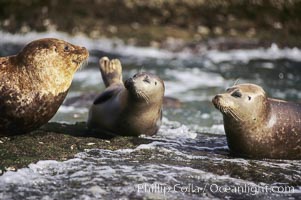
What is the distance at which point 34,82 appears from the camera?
5215mm

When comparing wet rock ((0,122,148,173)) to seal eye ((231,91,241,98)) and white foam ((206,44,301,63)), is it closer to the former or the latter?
seal eye ((231,91,241,98))

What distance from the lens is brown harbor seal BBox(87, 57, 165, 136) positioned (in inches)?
225

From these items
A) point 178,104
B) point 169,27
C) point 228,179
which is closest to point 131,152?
point 228,179

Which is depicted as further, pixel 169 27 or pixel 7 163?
pixel 169 27

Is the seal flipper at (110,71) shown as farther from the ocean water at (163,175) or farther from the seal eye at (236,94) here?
the seal eye at (236,94)

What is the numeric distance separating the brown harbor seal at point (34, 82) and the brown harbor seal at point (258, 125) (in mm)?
1266

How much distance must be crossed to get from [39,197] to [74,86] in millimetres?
8118

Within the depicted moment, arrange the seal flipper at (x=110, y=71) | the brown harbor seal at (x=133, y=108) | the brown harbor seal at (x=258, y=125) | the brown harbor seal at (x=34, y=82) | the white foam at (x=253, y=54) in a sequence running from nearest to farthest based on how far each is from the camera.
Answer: the brown harbor seal at (x=34, y=82) → the brown harbor seal at (x=258, y=125) → the brown harbor seal at (x=133, y=108) → the seal flipper at (x=110, y=71) → the white foam at (x=253, y=54)

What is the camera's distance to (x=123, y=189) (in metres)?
4.18

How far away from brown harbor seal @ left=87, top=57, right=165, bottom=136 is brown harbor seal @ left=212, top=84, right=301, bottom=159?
2.51ft

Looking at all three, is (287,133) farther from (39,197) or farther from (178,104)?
(178,104)

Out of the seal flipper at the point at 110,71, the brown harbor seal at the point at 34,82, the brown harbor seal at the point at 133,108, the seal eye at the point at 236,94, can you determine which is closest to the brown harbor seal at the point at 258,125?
the seal eye at the point at 236,94

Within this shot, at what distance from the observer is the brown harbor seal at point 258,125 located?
524 centimetres

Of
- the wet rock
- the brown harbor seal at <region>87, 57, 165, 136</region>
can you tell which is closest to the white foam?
the brown harbor seal at <region>87, 57, 165, 136</region>
